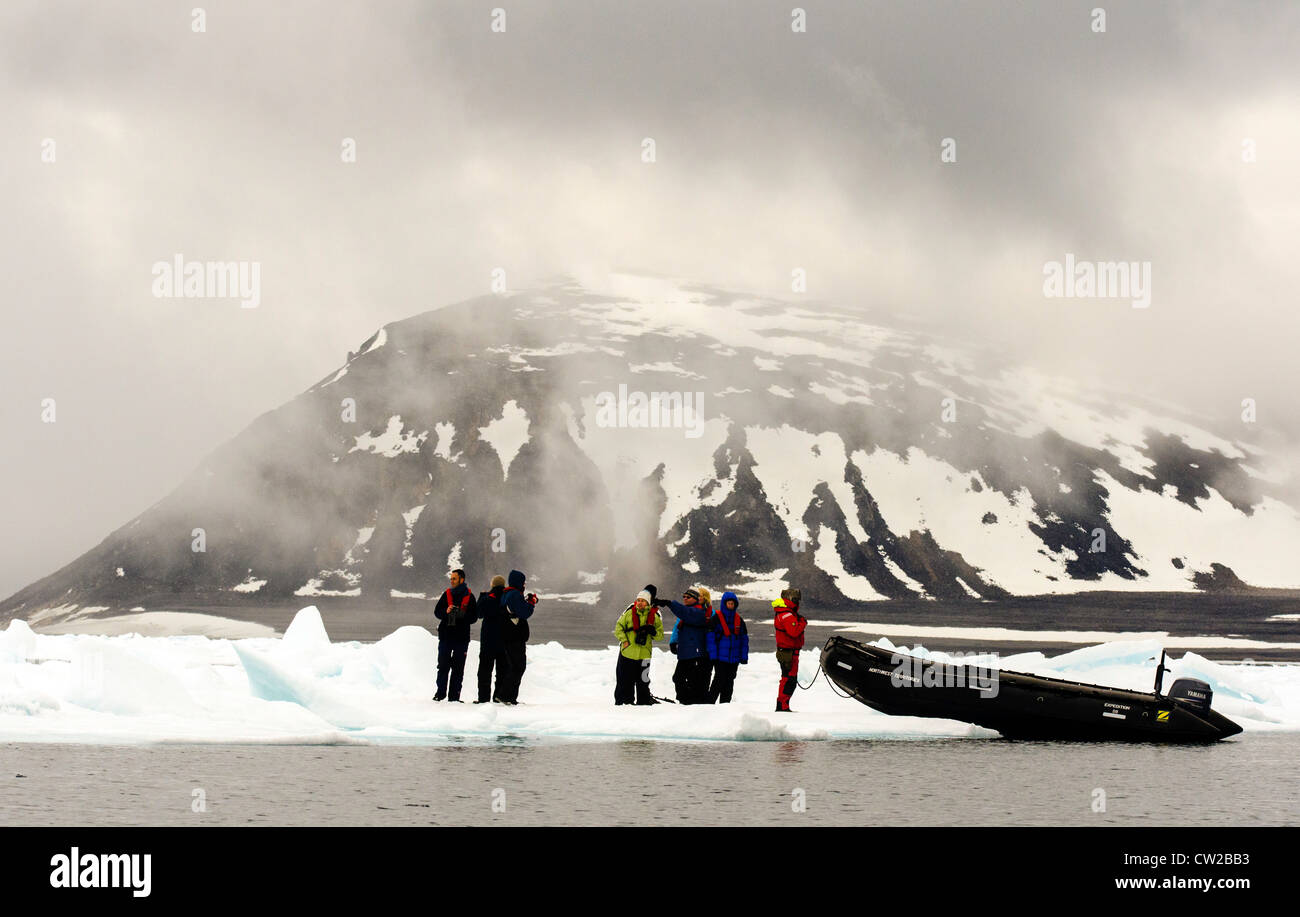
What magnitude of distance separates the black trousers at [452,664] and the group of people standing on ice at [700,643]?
3124 millimetres

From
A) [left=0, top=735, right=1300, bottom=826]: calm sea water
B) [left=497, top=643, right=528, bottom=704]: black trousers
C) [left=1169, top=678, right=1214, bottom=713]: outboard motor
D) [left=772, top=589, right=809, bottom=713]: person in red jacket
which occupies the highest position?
[left=772, top=589, right=809, bottom=713]: person in red jacket

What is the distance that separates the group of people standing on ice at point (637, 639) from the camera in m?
25.0

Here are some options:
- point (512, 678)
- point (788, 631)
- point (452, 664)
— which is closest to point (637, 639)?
point (512, 678)

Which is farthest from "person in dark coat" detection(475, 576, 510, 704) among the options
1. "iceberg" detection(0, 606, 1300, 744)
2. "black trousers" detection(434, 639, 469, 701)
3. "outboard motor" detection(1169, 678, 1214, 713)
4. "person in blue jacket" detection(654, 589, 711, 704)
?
"outboard motor" detection(1169, 678, 1214, 713)

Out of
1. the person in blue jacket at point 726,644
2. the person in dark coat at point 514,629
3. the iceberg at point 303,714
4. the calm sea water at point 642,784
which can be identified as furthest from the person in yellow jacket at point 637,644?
the calm sea water at point 642,784

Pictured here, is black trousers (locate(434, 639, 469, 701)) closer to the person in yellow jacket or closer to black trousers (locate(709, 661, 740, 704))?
the person in yellow jacket

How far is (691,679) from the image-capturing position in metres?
27.1

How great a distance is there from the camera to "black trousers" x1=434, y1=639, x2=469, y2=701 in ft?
84.7

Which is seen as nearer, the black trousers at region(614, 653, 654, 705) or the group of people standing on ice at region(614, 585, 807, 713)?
the group of people standing on ice at region(614, 585, 807, 713)

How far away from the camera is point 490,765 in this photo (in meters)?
21.3

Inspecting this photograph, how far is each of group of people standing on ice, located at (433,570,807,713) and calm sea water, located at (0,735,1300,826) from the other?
2106 millimetres
